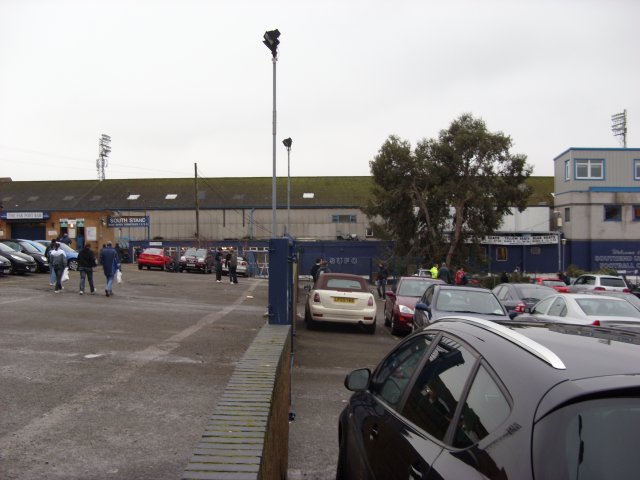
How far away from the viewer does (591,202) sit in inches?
1720

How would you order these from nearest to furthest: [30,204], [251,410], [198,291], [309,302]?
[251,410]
[309,302]
[198,291]
[30,204]

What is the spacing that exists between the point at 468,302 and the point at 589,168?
3590 centimetres

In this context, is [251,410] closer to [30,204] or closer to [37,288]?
[37,288]

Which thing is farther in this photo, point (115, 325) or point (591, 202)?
point (591, 202)

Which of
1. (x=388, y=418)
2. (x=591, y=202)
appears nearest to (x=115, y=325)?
(x=388, y=418)

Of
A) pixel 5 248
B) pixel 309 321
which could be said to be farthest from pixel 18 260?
pixel 309 321

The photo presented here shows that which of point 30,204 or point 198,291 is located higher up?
point 30,204

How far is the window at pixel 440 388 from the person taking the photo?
2.72 meters

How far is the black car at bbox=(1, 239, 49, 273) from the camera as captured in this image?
27.0 meters

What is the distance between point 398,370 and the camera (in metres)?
3.83

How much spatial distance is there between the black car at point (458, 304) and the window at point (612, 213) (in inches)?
1393

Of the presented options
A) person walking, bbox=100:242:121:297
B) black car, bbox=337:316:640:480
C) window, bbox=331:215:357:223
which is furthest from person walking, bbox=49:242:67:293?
window, bbox=331:215:357:223

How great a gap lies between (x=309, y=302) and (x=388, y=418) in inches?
466

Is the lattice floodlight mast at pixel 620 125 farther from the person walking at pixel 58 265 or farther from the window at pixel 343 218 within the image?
the person walking at pixel 58 265
